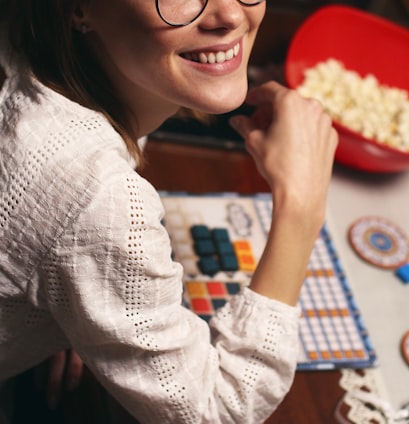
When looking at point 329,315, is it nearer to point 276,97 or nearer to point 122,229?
point 276,97

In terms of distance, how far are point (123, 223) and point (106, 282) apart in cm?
7

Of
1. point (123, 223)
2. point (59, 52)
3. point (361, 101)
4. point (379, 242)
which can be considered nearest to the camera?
point (123, 223)

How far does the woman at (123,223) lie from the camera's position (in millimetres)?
670

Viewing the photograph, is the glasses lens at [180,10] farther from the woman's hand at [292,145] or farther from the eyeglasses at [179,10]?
the woman's hand at [292,145]

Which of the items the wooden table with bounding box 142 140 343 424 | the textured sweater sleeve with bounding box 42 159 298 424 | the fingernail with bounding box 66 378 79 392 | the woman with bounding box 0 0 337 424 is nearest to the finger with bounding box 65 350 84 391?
the fingernail with bounding box 66 378 79 392

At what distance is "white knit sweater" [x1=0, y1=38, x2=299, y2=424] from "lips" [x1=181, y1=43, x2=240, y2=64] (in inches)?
5.8

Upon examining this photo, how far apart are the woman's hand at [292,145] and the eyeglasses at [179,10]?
1.08 ft

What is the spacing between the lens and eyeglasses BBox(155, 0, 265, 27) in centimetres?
70

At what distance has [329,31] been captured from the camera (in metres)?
1.46

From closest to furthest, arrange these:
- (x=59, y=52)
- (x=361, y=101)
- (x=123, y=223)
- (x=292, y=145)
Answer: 1. (x=123, y=223)
2. (x=59, y=52)
3. (x=292, y=145)
4. (x=361, y=101)

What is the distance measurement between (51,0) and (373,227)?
753mm

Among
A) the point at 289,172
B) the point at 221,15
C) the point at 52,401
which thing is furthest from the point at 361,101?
the point at 52,401

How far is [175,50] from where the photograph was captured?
2.46ft

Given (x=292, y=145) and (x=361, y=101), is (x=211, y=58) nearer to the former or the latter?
(x=292, y=145)
